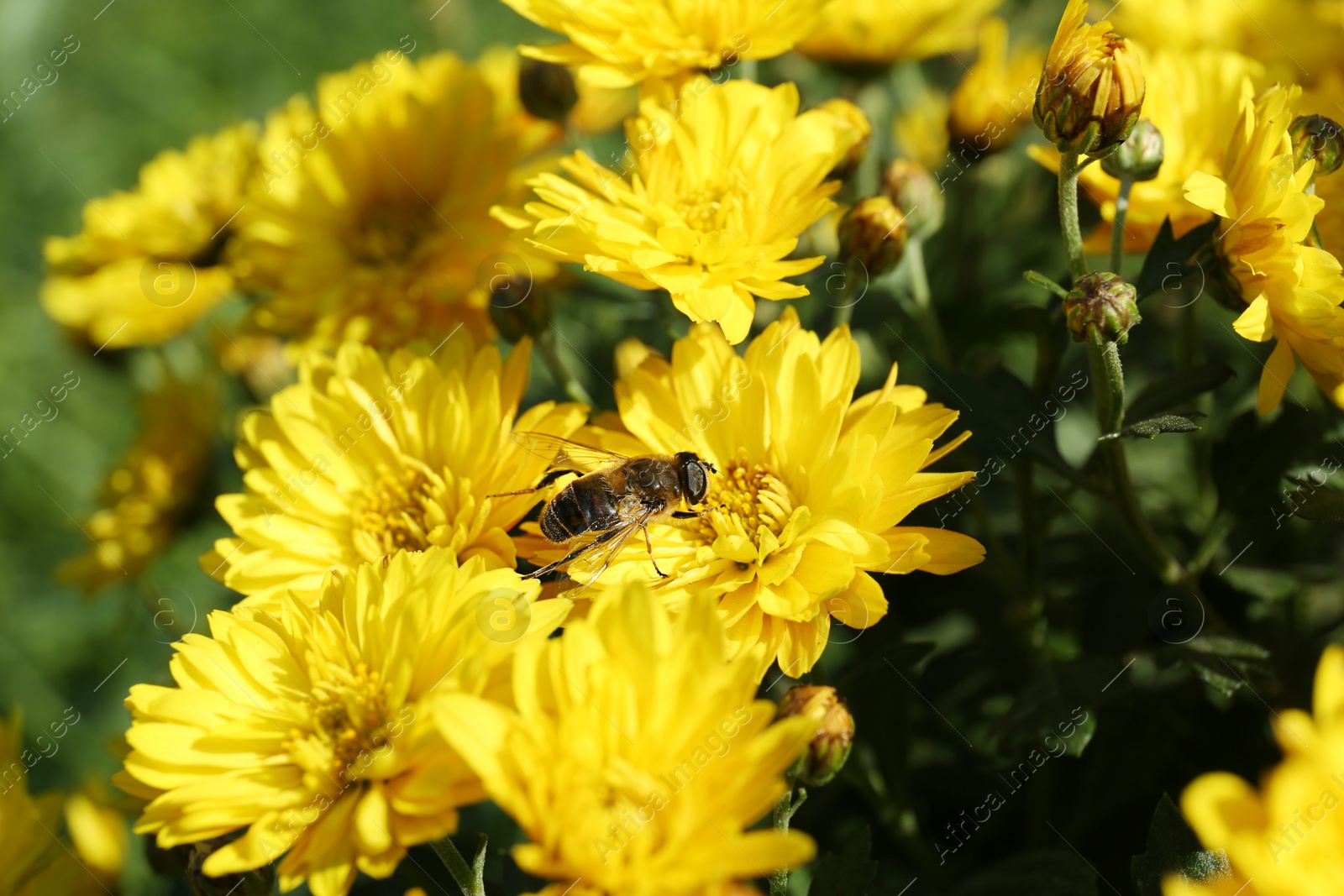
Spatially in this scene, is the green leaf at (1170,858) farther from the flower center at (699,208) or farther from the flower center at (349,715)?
the flower center at (699,208)

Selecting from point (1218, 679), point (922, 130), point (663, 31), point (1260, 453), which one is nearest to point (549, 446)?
point (663, 31)

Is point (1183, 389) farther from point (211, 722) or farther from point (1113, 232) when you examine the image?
point (211, 722)

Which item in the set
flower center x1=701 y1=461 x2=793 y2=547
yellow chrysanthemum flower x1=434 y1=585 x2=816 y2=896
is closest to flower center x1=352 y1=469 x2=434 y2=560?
flower center x1=701 y1=461 x2=793 y2=547

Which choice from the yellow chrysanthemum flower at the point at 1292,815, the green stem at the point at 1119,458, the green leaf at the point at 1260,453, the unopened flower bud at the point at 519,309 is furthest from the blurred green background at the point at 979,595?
the yellow chrysanthemum flower at the point at 1292,815

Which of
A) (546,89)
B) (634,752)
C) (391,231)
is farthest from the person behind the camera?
(391,231)

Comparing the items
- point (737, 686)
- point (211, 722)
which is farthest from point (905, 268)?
point (211, 722)

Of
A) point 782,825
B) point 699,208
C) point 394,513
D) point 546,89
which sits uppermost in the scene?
point 546,89

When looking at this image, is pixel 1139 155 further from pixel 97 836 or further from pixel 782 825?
pixel 97 836
